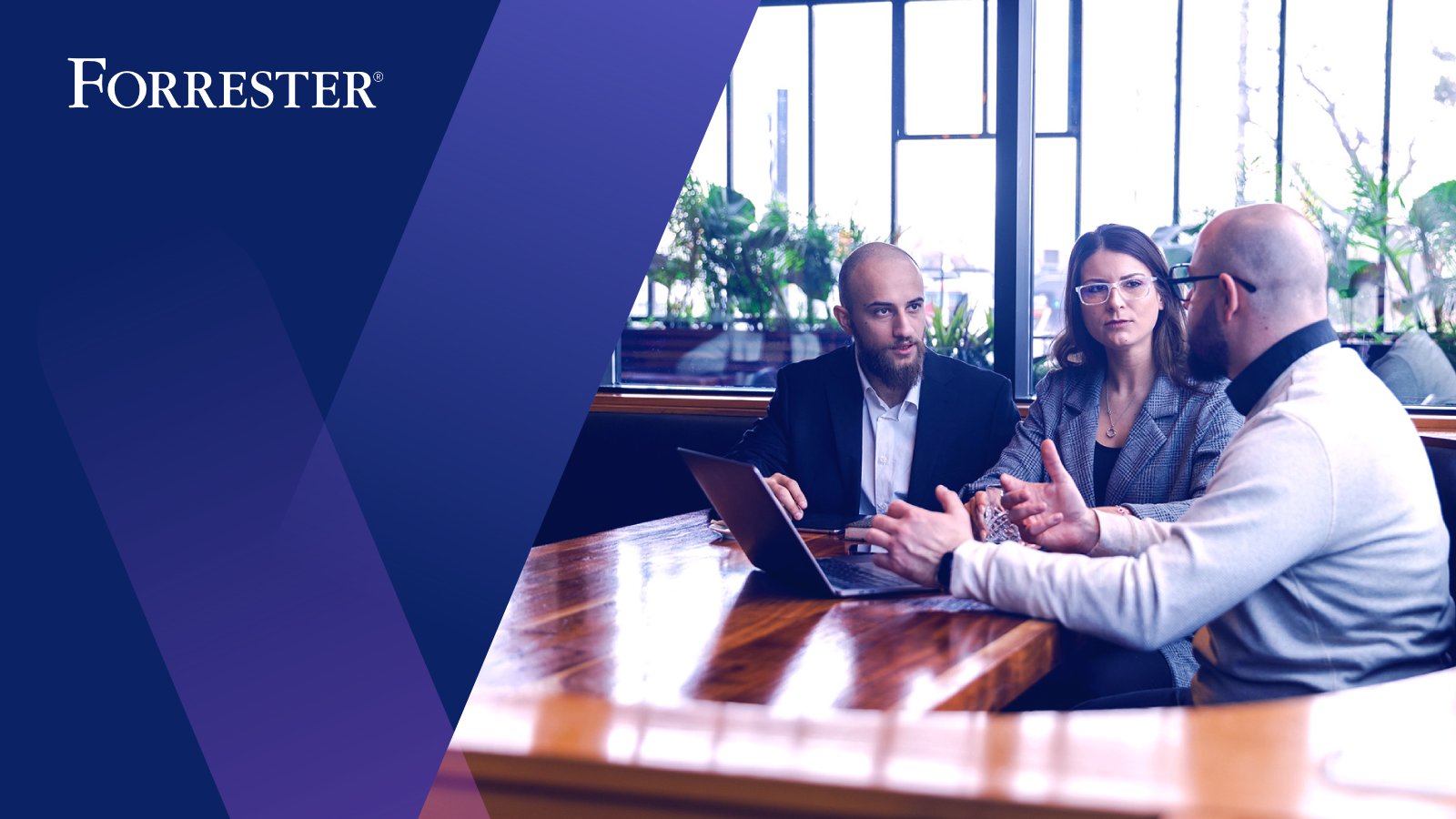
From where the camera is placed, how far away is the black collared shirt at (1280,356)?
1.61 m

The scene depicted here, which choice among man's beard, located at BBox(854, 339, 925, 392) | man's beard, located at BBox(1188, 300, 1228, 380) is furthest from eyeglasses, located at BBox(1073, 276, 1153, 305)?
man's beard, located at BBox(1188, 300, 1228, 380)

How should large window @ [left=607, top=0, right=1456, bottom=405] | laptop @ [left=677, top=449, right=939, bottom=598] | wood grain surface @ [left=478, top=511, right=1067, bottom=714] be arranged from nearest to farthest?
1. wood grain surface @ [left=478, top=511, right=1067, bottom=714]
2. laptop @ [left=677, top=449, right=939, bottom=598]
3. large window @ [left=607, top=0, right=1456, bottom=405]

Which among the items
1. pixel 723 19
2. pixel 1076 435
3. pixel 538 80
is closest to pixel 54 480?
pixel 538 80

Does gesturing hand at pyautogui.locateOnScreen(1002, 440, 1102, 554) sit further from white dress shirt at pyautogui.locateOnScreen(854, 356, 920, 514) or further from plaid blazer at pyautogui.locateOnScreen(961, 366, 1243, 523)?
white dress shirt at pyautogui.locateOnScreen(854, 356, 920, 514)

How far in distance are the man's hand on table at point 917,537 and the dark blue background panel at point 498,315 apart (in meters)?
0.55

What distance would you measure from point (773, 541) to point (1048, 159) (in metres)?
2.89

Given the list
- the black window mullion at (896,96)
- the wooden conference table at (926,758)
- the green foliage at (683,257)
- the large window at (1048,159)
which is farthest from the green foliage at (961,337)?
the wooden conference table at (926,758)

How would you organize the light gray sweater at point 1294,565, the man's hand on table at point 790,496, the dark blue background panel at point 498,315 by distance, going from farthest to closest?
the man's hand on table at point 790,496 < the light gray sweater at point 1294,565 < the dark blue background panel at point 498,315

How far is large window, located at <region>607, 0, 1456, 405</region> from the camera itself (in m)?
4.06

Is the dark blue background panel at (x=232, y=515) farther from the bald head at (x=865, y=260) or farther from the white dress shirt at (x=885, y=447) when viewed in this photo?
the bald head at (x=865, y=260)

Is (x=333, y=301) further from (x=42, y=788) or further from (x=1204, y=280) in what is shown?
(x=1204, y=280)

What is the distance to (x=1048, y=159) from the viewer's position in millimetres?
4078

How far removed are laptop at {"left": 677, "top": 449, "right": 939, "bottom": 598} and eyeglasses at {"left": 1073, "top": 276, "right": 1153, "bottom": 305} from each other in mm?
1007

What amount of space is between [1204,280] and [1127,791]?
1.35m
